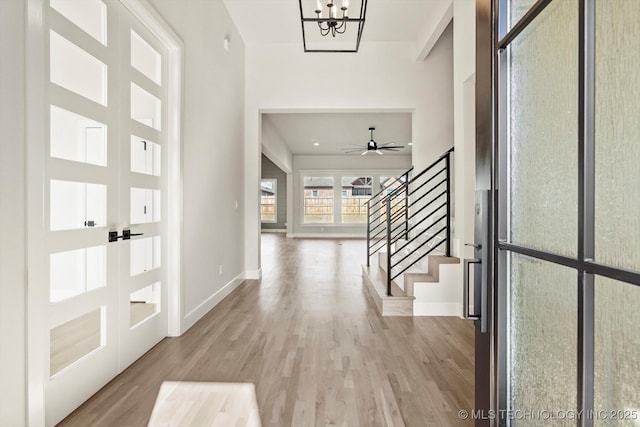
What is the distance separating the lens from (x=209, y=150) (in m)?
3.67

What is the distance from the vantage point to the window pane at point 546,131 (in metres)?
0.77

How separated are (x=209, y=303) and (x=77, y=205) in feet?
6.34

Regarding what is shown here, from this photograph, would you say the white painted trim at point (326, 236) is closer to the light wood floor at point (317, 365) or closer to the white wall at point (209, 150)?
the white wall at point (209, 150)

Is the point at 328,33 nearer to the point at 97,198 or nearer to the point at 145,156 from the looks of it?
the point at 145,156

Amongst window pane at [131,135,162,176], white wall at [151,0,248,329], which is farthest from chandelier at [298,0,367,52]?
window pane at [131,135,162,176]

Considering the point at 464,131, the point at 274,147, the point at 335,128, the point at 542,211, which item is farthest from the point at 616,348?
the point at 274,147

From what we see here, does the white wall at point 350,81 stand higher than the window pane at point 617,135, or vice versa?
the white wall at point 350,81

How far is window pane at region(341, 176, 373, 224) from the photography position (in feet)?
43.3

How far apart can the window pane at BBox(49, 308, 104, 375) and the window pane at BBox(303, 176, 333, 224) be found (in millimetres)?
11187

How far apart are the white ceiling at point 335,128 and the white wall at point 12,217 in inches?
239

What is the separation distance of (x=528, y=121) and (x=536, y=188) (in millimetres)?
186

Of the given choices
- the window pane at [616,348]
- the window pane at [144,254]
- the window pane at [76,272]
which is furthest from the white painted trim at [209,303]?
the window pane at [616,348]

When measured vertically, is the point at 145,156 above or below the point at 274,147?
below

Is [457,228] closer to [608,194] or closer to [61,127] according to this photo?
[608,194]
